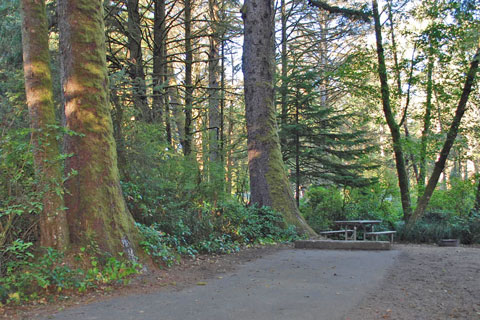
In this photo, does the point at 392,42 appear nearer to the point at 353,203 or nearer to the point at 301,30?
the point at 301,30

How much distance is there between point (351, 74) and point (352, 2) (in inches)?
169

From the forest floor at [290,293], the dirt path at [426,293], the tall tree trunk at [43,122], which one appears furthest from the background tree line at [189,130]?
the dirt path at [426,293]

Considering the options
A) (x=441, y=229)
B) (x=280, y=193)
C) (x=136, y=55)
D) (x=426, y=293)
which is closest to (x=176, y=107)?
(x=136, y=55)

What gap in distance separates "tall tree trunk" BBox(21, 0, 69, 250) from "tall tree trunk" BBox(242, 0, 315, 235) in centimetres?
767

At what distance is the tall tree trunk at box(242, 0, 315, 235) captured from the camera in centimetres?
1280

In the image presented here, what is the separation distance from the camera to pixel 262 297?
5.22 meters

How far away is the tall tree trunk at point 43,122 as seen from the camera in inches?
222

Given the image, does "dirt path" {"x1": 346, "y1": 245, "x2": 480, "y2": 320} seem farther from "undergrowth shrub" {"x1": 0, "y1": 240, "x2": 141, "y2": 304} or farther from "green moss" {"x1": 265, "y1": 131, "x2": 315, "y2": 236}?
"green moss" {"x1": 265, "y1": 131, "x2": 315, "y2": 236}

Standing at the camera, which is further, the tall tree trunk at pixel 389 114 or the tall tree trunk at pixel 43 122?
the tall tree trunk at pixel 389 114

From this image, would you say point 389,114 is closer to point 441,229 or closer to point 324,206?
point 324,206

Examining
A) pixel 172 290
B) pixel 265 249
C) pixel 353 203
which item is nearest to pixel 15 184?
pixel 172 290

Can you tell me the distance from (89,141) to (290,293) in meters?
3.94

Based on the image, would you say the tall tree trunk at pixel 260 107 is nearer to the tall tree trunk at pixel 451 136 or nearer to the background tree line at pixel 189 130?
the background tree line at pixel 189 130

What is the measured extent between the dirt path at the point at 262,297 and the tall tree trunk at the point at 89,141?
55.6 inches
